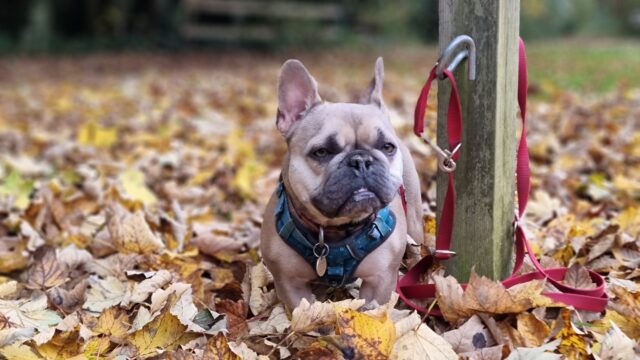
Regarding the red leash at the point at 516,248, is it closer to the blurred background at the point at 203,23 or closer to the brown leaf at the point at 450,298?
the brown leaf at the point at 450,298

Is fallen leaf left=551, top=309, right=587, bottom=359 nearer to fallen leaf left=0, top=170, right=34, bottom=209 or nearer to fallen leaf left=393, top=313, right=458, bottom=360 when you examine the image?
fallen leaf left=393, top=313, right=458, bottom=360

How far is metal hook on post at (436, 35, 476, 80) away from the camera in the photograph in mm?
2441

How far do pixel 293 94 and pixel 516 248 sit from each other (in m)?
0.96

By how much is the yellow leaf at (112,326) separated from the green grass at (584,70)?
801 centimetres

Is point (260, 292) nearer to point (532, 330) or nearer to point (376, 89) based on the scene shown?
point (376, 89)

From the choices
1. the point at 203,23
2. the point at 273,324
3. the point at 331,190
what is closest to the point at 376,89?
the point at 331,190

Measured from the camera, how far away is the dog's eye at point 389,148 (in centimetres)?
249

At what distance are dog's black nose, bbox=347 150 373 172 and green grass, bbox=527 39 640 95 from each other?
25.5 feet

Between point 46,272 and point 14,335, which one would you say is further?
point 46,272

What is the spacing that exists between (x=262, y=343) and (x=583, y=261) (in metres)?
1.34

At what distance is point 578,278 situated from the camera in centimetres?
269

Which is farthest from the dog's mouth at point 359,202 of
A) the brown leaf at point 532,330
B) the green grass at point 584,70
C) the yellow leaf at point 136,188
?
the green grass at point 584,70

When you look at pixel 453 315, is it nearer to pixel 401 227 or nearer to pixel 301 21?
pixel 401 227

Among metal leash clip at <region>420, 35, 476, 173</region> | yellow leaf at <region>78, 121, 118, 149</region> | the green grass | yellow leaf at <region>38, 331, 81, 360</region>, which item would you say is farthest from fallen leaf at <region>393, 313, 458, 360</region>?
the green grass
